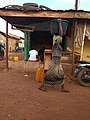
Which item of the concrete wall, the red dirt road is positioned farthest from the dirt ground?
the concrete wall

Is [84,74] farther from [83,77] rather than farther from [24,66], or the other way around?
[24,66]

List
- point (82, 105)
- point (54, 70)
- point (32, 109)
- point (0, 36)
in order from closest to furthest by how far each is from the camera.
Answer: point (32, 109), point (82, 105), point (54, 70), point (0, 36)

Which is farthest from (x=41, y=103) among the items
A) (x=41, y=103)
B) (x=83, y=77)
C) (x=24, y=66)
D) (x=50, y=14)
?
(x=24, y=66)

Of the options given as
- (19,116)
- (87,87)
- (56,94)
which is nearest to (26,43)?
(87,87)

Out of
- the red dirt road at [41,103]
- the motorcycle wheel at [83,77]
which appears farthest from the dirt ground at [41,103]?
the motorcycle wheel at [83,77]

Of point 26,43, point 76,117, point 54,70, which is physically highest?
point 26,43

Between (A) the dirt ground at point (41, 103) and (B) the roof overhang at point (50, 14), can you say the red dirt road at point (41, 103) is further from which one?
(B) the roof overhang at point (50, 14)

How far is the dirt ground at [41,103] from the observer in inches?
214

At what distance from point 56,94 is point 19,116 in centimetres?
259

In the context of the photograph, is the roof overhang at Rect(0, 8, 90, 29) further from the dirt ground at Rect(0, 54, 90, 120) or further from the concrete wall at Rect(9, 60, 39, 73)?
the dirt ground at Rect(0, 54, 90, 120)

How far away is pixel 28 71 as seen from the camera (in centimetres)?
1284

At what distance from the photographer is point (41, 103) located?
651 cm

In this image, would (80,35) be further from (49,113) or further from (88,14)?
(49,113)

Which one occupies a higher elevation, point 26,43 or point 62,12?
point 62,12
